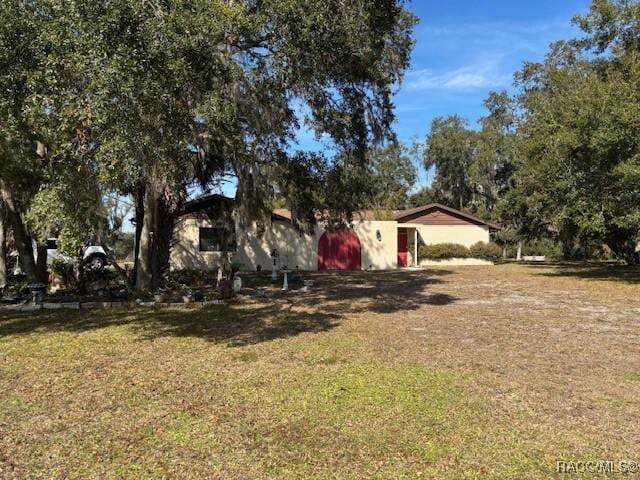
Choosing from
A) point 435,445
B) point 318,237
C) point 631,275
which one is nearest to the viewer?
point 435,445

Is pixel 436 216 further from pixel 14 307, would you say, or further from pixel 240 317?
pixel 14 307

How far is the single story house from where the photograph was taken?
25.3 metres

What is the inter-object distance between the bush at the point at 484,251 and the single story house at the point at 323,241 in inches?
23.4

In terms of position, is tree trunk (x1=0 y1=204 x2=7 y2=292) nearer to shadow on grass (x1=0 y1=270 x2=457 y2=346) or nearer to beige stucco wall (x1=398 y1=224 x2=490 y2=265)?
shadow on grass (x1=0 y1=270 x2=457 y2=346)

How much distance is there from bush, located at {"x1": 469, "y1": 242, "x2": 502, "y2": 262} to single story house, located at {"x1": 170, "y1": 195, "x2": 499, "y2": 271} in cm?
59

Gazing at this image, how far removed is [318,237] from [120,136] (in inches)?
830

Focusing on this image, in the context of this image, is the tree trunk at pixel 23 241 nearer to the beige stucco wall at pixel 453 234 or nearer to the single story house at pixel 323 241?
the single story house at pixel 323 241

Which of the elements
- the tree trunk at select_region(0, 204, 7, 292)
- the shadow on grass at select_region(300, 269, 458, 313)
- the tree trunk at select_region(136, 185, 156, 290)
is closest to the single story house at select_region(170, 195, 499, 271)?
the shadow on grass at select_region(300, 269, 458, 313)

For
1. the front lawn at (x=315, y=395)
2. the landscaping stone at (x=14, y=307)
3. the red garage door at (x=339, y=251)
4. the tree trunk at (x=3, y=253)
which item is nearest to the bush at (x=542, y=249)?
the red garage door at (x=339, y=251)

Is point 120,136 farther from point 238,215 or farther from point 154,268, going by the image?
point 154,268

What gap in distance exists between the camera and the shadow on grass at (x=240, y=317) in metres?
8.88

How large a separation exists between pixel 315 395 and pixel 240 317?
218 inches

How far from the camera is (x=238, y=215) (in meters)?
14.0

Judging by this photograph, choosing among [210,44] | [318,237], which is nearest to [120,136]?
[210,44]
